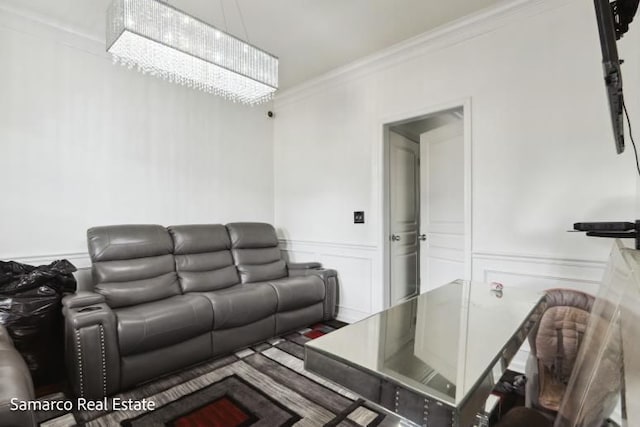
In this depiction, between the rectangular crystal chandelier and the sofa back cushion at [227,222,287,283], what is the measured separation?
1.51 m

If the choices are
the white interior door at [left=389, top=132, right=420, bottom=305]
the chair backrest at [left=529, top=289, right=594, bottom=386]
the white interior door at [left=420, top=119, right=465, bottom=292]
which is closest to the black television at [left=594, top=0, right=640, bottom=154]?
the chair backrest at [left=529, top=289, right=594, bottom=386]

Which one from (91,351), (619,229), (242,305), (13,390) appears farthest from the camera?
(242,305)

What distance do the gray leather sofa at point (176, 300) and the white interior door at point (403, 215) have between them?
28.0 inches

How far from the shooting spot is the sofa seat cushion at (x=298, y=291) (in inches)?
109

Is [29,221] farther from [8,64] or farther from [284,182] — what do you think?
[284,182]

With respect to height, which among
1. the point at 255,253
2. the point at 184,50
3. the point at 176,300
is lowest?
the point at 176,300

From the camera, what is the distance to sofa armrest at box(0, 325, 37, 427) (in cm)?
96

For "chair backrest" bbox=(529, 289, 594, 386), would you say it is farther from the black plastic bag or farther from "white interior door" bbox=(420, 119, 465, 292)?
the black plastic bag

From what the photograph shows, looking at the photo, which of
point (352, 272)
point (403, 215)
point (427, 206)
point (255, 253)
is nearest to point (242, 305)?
point (255, 253)

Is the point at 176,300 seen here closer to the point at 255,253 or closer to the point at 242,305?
the point at 242,305

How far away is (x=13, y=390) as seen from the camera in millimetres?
1079

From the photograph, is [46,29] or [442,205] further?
[442,205]

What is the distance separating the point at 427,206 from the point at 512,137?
1.19m

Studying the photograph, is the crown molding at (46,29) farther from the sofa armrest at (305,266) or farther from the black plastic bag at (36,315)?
the sofa armrest at (305,266)
